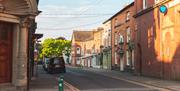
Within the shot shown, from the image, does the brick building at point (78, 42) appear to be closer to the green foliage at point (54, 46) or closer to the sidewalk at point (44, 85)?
the green foliage at point (54, 46)

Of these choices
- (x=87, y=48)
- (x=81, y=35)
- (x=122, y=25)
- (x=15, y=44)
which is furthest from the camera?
(x=81, y=35)

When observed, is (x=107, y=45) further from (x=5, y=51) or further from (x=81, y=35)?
(x=5, y=51)

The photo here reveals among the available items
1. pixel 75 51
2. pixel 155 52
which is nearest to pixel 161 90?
pixel 155 52

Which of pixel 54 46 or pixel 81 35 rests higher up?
pixel 81 35

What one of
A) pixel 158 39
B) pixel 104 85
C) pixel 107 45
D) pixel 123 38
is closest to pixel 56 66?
pixel 123 38

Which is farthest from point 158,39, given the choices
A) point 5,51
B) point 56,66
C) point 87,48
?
point 87,48

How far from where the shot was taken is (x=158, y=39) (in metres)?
37.3

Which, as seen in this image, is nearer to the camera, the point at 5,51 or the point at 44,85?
the point at 5,51

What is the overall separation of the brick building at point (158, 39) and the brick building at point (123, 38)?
247 inches

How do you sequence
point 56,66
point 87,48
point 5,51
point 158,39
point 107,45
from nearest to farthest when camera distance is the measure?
point 5,51 < point 158,39 < point 56,66 < point 107,45 < point 87,48

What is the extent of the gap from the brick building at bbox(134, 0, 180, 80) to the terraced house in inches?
560

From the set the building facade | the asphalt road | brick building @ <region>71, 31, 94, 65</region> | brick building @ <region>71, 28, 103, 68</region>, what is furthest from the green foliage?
the asphalt road

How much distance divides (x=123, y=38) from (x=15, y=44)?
35.0 m

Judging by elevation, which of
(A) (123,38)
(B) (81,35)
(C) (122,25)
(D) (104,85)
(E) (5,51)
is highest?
(B) (81,35)
